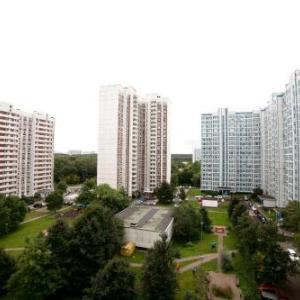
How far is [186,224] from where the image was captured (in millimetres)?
38500

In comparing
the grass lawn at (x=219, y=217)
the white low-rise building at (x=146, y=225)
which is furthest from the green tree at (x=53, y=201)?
the grass lawn at (x=219, y=217)

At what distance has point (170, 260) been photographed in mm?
21016

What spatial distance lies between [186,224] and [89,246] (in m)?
18.3

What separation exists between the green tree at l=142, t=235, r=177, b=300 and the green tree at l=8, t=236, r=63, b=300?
7.88 m

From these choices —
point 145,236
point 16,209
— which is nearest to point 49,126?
point 16,209

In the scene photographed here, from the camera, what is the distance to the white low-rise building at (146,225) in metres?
34.3

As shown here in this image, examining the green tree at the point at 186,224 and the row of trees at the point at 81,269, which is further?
the green tree at the point at 186,224

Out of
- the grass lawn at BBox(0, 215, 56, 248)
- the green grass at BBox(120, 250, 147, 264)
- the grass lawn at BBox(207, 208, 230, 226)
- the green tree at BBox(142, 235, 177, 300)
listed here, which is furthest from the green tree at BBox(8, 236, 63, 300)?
the grass lawn at BBox(207, 208, 230, 226)

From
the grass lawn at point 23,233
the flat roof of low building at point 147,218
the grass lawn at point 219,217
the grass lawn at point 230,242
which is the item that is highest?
the flat roof of low building at point 147,218

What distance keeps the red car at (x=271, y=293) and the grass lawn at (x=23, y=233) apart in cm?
3164

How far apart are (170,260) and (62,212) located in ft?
142

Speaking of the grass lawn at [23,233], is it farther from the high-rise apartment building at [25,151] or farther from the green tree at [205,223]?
the green tree at [205,223]

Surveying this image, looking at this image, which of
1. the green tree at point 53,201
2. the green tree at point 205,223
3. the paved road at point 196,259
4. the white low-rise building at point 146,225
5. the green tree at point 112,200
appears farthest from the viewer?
the green tree at point 53,201

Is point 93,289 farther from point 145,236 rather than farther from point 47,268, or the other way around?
point 145,236
